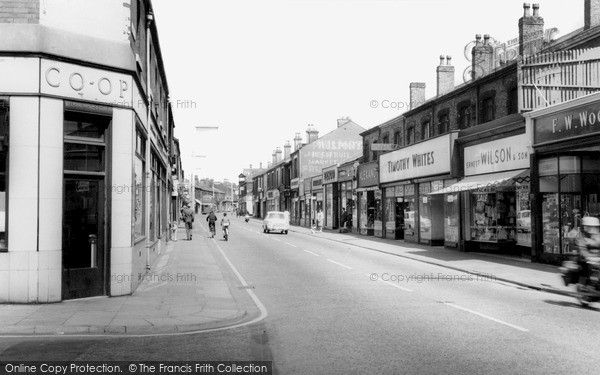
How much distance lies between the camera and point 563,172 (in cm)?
1725

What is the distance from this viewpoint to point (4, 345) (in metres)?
7.22

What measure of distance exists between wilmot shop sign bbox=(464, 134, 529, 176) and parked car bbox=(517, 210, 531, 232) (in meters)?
1.70

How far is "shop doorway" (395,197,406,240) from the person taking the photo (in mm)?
31094

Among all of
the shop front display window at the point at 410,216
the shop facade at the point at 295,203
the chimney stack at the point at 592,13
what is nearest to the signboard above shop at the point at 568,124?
the chimney stack at the point at 592,13

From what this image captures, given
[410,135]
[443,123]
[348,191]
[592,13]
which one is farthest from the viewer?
[348,191]

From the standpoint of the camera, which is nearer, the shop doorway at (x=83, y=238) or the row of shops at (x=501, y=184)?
the shop doorway at (x=83, y=238)

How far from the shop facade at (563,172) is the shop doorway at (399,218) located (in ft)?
42.0

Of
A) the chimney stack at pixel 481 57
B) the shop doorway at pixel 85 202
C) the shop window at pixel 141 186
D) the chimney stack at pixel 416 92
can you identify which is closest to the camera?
the shop doorway at pixel 85 202

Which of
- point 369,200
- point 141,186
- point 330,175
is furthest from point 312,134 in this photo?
point 141,186

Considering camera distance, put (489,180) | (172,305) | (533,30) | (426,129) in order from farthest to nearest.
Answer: (426,129) → (533,30) → (489,180) → (172,305)

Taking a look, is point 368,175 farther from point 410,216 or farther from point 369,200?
point 410,216

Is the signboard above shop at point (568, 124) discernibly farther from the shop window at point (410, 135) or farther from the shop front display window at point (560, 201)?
the shop window at point (410, 135)

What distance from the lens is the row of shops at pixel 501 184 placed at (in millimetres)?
16719

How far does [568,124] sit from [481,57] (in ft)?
39.5
